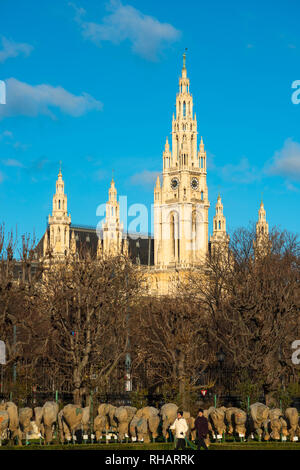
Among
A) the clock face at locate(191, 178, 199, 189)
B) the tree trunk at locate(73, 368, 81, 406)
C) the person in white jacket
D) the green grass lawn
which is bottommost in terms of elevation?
the green grass lawn

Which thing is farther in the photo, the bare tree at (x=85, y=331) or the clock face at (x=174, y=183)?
the clock face at (x=174, y=183)

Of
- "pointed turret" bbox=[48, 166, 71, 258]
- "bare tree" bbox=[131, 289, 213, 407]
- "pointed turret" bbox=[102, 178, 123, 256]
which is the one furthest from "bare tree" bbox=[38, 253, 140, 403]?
"pointed turret" bbox=[102, 178, 123, 256]

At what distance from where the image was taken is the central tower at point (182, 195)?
15850 cm

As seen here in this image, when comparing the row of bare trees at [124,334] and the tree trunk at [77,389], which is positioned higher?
the row of bare trees at [124,334]

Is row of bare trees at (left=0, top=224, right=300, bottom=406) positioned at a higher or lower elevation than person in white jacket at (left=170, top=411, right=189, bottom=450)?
higher

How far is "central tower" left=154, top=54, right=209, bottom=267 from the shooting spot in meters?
158

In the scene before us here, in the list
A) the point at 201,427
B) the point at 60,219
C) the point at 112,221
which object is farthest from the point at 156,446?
the point at 112,221

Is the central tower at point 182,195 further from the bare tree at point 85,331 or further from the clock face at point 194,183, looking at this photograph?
the bare tree at point 85,331

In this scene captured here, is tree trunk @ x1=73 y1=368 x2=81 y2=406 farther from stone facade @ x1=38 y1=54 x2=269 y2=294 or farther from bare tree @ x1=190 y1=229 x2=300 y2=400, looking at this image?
stone facade @ x1=38 y1=54 x2=269 y2=294

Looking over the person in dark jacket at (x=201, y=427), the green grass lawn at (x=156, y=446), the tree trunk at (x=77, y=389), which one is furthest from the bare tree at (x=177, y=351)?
the person in dark jacket at (x=201, y=427)

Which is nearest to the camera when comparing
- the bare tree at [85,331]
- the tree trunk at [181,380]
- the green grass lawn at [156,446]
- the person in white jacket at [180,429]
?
the person in white jacket at [180,429]

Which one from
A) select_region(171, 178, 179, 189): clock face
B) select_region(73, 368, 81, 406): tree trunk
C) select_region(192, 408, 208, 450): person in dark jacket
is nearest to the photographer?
select_region(192, 408, 208, 450): person in dark jacket
